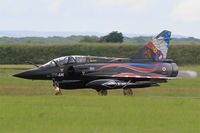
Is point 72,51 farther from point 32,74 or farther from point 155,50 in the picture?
point 32,74

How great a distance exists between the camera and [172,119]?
18.2 m

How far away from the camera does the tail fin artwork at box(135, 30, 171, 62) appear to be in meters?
33.1

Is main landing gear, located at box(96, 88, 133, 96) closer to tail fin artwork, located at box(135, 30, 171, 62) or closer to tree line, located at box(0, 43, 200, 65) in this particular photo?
tail fin artwork, located at box(135, 30, 171, 62)

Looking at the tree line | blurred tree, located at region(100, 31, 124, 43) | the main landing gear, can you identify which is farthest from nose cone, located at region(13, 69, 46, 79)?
blurred tree, located at region(100, 31, 124, 43)

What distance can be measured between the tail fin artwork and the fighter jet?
0.39 m

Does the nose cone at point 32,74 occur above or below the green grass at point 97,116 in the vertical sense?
above

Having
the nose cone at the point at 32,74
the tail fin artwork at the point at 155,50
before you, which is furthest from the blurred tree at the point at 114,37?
the nose cone at the point at 32,74

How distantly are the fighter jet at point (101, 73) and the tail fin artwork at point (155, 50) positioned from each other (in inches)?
15.4

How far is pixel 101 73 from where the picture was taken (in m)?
31.5

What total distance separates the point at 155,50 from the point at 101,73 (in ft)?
10.5

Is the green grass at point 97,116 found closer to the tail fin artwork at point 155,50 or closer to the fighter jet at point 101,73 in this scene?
the fighter jet at point 101,73

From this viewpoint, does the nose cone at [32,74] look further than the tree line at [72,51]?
No

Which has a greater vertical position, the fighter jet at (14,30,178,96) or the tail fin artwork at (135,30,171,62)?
the tail fin artwork at (135,30,171,62)

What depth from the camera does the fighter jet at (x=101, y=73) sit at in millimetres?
31062
